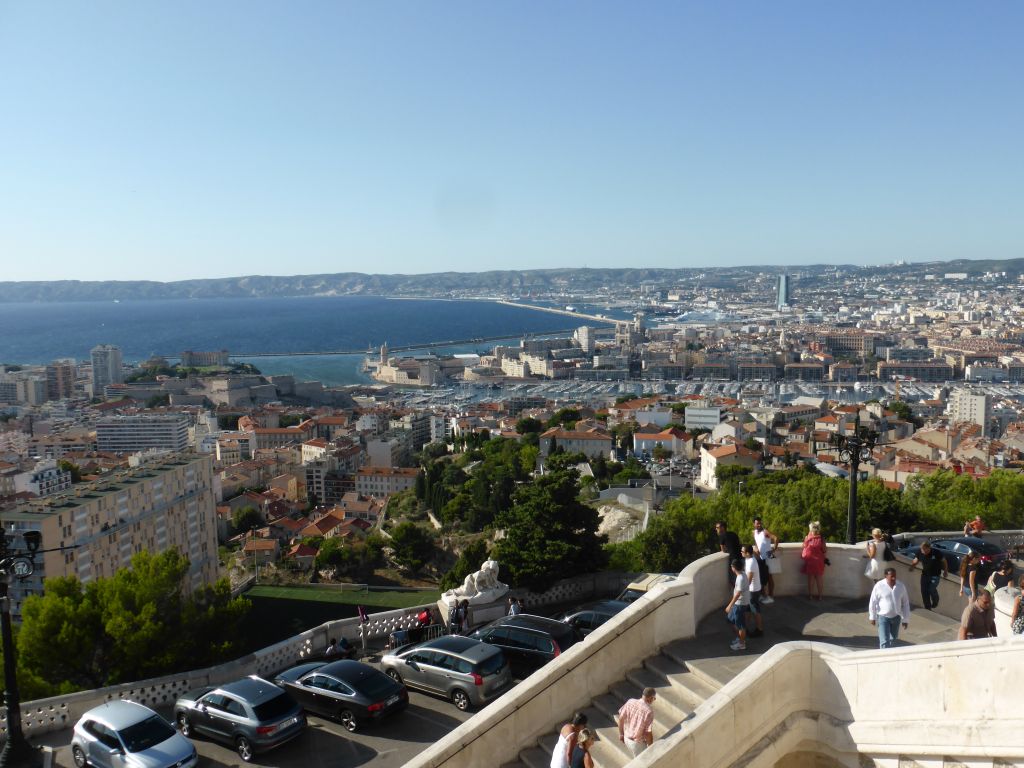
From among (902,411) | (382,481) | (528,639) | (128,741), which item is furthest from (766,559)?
(902,411)

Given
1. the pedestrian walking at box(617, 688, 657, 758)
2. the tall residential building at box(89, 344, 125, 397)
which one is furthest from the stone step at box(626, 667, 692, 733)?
the tall residential building at box(89, 344, 125, 397)

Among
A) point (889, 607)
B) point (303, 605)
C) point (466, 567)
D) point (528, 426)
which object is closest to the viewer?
point (889, 607)

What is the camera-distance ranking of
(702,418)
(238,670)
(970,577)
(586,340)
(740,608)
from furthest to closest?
(586,340)
(702,418)
(238,670)
(970,577)
(740,608)

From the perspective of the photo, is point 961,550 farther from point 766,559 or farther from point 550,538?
point 550,538

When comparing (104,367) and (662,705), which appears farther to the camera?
(104,367)

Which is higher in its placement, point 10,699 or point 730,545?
point 730,545

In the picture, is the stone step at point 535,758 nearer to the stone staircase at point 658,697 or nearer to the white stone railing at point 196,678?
the stone staircase at point 658,697

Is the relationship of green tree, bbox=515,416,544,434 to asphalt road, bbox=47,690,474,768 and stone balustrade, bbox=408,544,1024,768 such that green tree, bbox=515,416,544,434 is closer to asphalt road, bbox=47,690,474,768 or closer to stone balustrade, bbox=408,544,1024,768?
asphalt road, bbox=47,690,474,768
